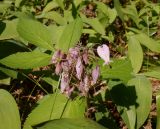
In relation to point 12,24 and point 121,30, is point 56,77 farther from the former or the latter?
point 121,30

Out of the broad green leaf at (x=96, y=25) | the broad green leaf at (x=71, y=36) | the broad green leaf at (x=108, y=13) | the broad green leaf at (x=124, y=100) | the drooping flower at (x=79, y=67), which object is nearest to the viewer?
the drooping flower at (x=79, y=67)

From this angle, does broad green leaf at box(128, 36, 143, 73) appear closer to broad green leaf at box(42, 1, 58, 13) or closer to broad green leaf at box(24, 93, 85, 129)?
broad green leaf at box(24, 93, 85, 129)

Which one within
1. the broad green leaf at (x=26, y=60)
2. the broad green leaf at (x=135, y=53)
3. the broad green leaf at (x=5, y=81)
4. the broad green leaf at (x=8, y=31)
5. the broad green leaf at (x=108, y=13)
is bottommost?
the broad green leaf at (x=5, y=81)

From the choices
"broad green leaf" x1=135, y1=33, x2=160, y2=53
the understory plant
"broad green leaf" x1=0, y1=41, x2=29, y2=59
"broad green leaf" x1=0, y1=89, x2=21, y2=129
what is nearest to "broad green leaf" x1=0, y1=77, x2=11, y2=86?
the understory plant

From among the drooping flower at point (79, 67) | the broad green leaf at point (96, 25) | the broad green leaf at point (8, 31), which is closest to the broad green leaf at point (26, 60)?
the drooping flower at point (79, 67)

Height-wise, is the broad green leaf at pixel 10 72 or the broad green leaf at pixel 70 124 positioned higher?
the broad green leaf at pixel 10 72

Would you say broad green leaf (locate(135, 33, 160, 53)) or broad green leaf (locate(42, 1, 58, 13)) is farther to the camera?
broad green leaf (locate(42, 1, 58, 13))

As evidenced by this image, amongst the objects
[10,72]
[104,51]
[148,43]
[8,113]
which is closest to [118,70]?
[104,51]

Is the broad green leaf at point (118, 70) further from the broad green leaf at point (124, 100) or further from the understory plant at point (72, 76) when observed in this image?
the broad green leaf at point (124, 100)
